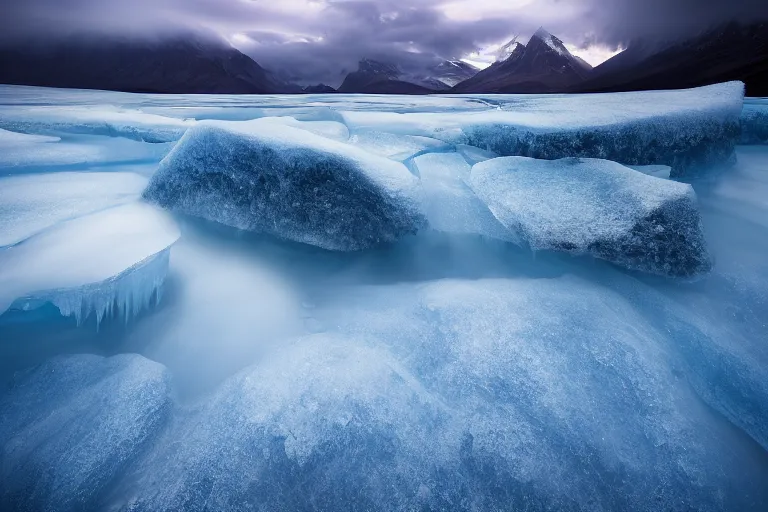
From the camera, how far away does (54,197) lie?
1.85 meters

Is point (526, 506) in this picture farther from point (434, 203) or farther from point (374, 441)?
point (434, 203)

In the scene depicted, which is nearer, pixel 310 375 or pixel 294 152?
pixel 310 375

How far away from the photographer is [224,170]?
1868 mm

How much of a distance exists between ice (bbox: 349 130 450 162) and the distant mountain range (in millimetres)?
114262

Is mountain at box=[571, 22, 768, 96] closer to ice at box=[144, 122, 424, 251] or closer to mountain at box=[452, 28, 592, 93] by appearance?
mountain at box=[452, 28, 592, 93]

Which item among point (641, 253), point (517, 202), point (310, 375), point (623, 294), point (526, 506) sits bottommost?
point (526, 506)

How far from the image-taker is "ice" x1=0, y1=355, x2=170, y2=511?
932 millimetres

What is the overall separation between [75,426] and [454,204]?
1.84m

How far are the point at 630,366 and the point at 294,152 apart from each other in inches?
66.3

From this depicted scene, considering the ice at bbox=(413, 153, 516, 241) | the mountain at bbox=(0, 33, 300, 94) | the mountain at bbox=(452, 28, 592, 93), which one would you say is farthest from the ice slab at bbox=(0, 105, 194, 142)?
the mountain at bbox=(452, 28, 592, 93)

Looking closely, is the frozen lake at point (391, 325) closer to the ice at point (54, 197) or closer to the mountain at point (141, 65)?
the ice at point (54, 197)

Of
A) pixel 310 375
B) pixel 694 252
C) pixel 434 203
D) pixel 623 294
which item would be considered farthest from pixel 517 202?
pixel 310 375

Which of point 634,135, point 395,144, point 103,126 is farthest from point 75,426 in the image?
point 103,126

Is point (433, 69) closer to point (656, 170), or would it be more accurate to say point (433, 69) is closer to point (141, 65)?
point (141, 65)
